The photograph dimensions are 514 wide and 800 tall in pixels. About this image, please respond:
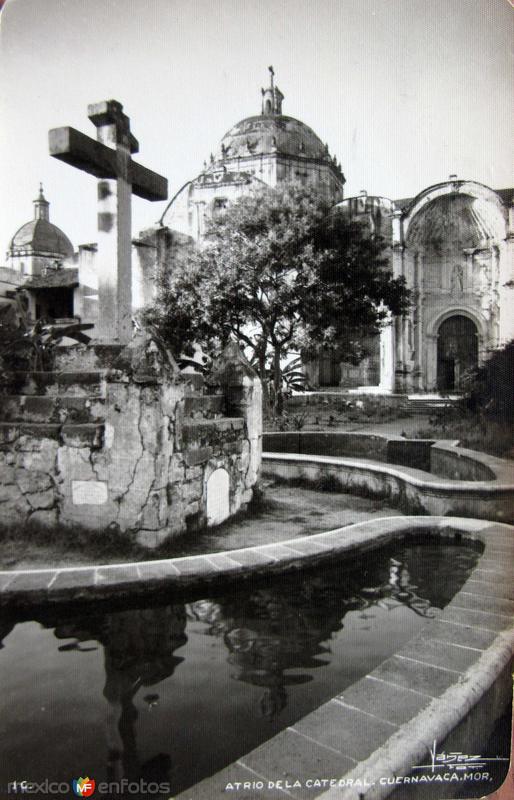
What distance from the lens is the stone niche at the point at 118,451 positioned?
14.2ft

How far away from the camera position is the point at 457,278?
24.4 meters

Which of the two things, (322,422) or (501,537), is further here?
(322,422)

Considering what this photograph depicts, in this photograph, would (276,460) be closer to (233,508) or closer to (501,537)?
(233,508)

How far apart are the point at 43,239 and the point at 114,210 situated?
29.2m

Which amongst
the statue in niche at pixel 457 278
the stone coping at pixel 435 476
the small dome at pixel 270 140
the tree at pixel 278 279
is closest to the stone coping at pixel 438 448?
the stone coping at pixel 435 476

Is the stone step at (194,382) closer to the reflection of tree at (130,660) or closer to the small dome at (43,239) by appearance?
the reflection of tree at (130,660)

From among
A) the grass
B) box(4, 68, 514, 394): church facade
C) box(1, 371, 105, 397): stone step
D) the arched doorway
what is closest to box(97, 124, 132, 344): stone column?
box(1, 371, 105, 397): stone step

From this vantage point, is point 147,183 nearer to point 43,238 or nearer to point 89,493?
point 89,493

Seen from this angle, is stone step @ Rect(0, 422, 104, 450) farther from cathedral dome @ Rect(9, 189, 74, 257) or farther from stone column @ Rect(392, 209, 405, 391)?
cathedral dome @ Rect(9, 189, 74, 257)

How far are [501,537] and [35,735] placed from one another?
140 inches

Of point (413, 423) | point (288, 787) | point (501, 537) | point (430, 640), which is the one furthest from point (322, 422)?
point (288, 787)

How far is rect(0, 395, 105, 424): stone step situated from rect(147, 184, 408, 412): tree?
1036 cm

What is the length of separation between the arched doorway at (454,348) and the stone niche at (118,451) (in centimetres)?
2154

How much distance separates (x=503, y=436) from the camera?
7.46 meters
